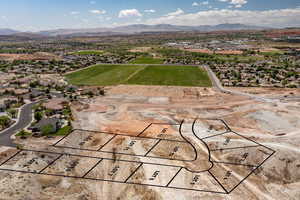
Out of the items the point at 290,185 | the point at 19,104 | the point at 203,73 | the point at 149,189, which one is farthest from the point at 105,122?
the point at 203,73

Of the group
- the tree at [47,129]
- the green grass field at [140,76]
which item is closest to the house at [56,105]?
the tree at [47,129]

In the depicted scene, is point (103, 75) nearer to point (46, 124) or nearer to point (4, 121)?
point (4, 121)

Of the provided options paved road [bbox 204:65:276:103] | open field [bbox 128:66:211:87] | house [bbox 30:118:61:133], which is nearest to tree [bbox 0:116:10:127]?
house [bbox 30:118:61:133]

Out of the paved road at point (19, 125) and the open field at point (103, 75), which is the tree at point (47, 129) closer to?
the paved road at point (19, 125)

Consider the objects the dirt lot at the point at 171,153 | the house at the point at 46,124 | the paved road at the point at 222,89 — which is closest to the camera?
the dirt lot at the point at 171,153

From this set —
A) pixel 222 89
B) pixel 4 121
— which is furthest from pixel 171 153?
pixel 222 89
